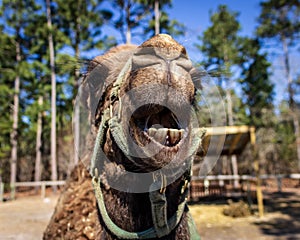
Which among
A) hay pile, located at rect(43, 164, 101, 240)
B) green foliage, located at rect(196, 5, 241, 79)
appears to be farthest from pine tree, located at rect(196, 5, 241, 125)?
hay pile, located at rect(43, 164, 101, 240)

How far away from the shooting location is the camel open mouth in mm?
1079

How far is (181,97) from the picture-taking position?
1.10 metres

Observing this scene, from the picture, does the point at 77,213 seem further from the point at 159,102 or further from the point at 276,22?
the point at 276,22

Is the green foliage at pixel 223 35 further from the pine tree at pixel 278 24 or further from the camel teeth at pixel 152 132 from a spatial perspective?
the camel teeth at pixel 152 132

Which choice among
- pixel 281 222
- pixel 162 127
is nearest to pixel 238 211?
pixel 281 222

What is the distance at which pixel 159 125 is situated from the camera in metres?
1.13

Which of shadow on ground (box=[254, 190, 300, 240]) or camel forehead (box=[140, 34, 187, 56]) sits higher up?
camel forehead (box=[140, 34, 187, 56])

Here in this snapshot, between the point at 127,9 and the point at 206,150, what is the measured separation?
17.0 meters

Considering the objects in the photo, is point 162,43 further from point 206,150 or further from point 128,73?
point 206,150

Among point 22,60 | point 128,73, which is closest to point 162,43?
point 128,73

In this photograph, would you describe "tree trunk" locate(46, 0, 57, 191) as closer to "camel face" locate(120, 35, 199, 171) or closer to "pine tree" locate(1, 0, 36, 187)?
"pine tree" locate(1, 0, 36, 187)

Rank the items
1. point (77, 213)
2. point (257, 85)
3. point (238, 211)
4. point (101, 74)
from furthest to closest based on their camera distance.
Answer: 1. point (257, 85)
2. point (238, 211)
3. point (77, 213)
4. point (101, 74)

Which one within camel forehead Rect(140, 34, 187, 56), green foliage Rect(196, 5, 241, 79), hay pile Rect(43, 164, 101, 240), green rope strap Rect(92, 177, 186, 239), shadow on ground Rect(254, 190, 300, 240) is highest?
green foliage Rect(196, 5, 241, 79)

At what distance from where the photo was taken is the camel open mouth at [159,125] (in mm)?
1079
